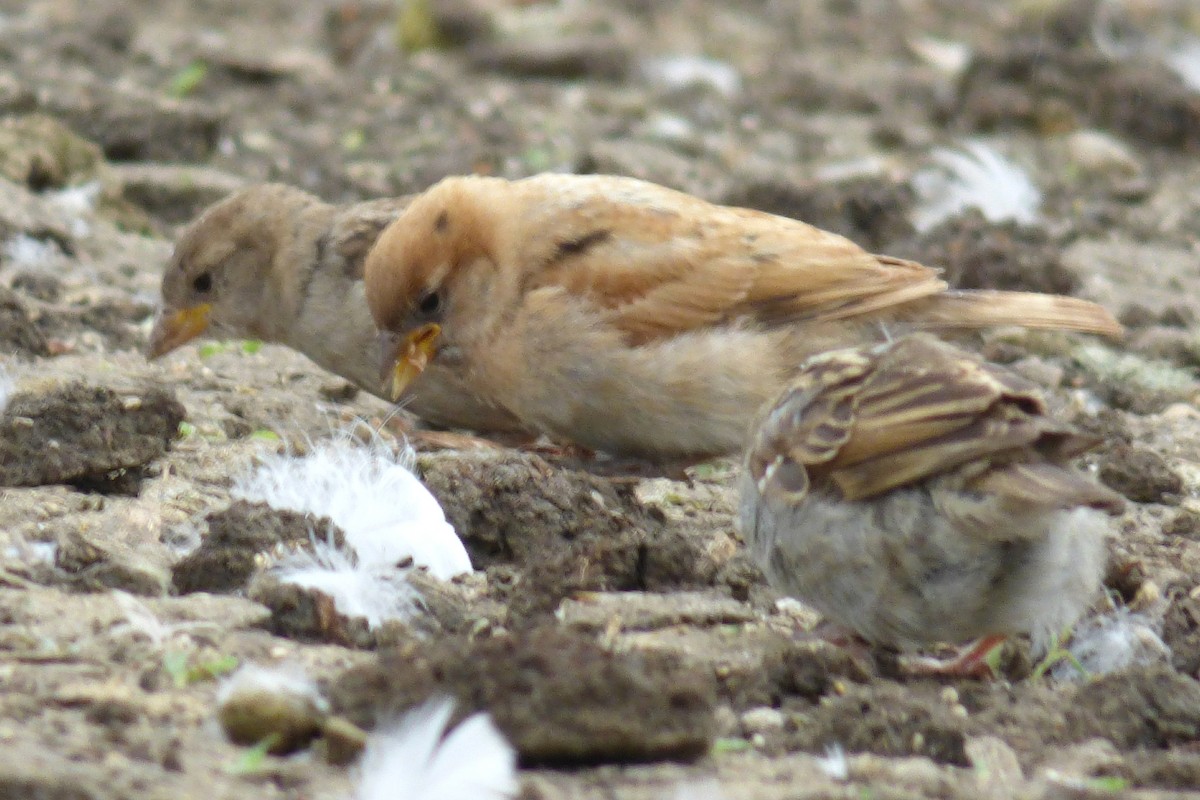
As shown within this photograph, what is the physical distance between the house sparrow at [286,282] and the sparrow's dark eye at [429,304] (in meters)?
0.47

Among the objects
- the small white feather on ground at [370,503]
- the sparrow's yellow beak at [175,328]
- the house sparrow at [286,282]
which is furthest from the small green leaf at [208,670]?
the sparrow's yellow beak at [175,328]

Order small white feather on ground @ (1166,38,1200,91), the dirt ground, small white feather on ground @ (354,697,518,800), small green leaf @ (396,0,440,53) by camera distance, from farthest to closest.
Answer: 1. small green leaf @ (396,0,440,53)
2. small white feather on ground @ (1166,38,1200,91)
3. the dirt ground
4. small white feather on ground @ (354,697,518,800)

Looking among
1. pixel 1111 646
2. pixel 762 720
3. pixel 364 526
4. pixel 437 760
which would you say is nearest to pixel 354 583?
pixel 364 526

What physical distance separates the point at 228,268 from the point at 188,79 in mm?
4410

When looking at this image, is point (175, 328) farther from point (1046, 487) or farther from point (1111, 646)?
point (1046, 487)

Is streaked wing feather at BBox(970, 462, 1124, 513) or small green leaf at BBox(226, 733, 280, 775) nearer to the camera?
small green leaf at BBox(226, 733, 280, 775)

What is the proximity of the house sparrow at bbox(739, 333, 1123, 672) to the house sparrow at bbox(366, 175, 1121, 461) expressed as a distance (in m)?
1.52

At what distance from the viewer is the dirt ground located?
3.66 m

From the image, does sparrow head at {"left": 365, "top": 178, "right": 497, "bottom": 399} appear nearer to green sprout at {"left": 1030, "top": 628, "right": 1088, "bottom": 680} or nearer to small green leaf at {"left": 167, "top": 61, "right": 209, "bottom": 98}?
green sprout at {"left": 1030, "top": 628, "right": 1088, "bottom": 680}

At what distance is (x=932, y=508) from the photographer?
4.29 metres

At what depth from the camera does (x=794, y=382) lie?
5.06m

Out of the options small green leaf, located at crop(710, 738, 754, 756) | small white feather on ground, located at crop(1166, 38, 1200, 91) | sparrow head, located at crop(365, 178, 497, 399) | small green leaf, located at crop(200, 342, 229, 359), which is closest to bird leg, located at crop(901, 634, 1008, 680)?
small green leaf, located at crop(710, 738, 754, 756)

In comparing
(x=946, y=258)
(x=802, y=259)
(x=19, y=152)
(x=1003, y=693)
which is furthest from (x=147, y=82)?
(x=1003, y=693)

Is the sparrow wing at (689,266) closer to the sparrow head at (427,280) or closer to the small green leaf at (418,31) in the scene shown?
the sparrow head at (427,280)
